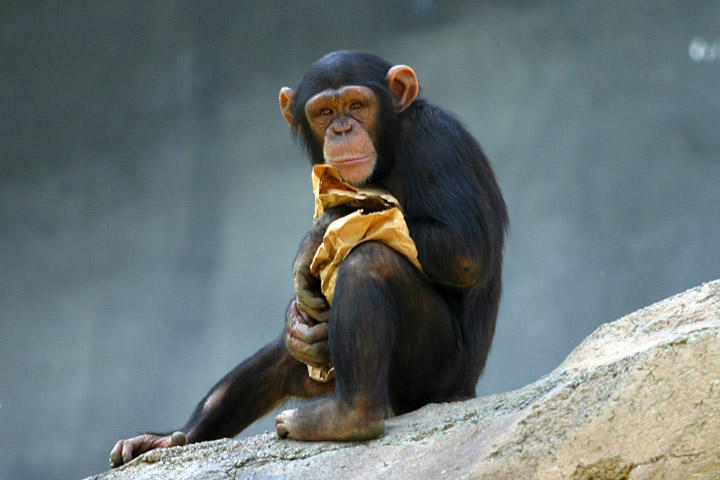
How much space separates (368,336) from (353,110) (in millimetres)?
1068

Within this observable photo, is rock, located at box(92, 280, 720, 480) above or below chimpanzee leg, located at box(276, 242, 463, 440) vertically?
below

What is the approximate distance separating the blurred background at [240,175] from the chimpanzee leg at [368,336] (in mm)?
4006

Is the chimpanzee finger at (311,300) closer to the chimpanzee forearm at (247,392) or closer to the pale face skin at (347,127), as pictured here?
the pale face skin at (347,127)

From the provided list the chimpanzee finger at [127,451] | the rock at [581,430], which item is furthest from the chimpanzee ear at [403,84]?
the chimpanzee finger at [127,451]

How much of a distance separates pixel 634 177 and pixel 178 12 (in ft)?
12.8

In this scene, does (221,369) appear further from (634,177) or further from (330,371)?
(330,371)

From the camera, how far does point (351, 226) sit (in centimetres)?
332

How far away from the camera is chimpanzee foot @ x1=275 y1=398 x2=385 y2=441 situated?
3.12 metres

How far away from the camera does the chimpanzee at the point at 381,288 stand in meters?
3.20

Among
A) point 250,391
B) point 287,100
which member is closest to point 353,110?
point 287,100

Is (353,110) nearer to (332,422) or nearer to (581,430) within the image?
(332,422)

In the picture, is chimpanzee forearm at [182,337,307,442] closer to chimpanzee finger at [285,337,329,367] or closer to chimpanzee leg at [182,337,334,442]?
chimpanzee leg at [182,337,334,442]

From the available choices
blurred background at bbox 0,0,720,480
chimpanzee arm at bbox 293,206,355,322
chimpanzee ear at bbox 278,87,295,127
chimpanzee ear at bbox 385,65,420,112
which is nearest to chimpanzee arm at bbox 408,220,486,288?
chimpanzee arm at bbox 293,206,355,322

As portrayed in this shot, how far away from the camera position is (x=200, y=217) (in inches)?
329
